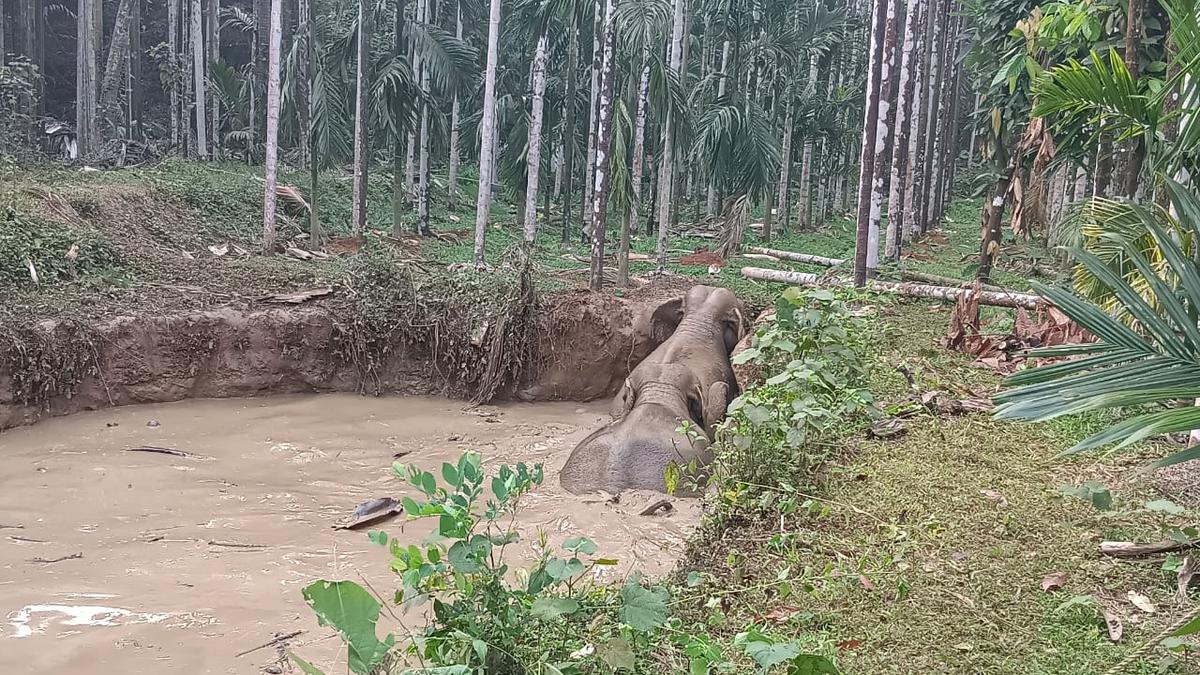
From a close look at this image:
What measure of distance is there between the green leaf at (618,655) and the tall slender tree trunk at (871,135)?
293 inches

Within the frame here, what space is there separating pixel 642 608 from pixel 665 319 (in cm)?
719

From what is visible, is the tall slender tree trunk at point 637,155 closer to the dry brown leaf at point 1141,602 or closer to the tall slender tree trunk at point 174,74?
the dry brown leaf at point 1141,602

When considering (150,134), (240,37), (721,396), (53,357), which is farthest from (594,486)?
(240,37)

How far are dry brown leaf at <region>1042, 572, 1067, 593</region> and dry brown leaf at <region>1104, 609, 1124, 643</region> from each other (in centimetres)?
20

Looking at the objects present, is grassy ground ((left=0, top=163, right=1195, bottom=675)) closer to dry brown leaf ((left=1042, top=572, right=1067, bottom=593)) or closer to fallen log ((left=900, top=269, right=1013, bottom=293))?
dry brown leaf ((left=1042, top=572, right=1067, bottom=593))

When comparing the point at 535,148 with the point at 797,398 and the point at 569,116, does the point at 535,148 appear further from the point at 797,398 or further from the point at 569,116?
the point at 797,398

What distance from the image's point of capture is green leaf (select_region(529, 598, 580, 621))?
252cm

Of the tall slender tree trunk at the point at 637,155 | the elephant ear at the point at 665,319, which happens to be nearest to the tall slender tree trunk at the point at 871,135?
the elephant ear at the point at 665,319

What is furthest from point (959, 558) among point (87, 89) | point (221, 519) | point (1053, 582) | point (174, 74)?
point (174, 74)

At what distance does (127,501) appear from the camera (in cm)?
648

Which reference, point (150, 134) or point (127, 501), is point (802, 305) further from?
point (150, 134)

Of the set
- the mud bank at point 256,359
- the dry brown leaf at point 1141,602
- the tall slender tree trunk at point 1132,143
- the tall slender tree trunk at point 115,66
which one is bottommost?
the mud bank at point 256,359

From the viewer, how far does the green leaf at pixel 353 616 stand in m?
2.32

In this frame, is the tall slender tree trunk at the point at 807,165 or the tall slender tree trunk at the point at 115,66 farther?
the tall slender tree trunk at the point at 807,165
